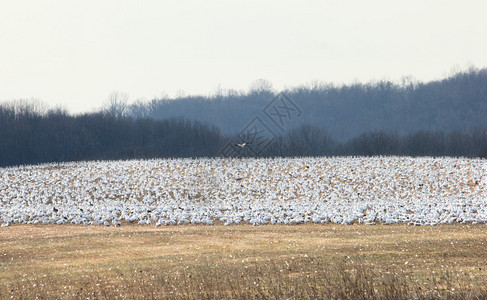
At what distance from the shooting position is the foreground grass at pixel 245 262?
1350cm

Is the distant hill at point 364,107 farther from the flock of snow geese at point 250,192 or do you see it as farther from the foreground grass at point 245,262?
the foreground grass at point 245,262

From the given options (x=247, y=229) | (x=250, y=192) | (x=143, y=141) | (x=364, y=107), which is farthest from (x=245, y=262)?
(x=364, y=107)

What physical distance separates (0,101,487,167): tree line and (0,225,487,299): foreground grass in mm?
44248

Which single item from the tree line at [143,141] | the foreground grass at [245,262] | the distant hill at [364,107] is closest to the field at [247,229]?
the foreground grass at [245,262]

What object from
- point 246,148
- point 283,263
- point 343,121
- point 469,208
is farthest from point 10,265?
point 343,121

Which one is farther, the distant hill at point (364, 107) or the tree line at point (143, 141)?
the distant hill at point (364, 107)

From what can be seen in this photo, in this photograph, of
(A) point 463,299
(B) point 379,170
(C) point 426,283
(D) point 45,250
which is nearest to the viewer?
(A) point 463,299

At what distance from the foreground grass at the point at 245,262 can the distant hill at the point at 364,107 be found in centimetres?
9246

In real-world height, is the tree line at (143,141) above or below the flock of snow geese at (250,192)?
above

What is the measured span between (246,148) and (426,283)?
4995cm

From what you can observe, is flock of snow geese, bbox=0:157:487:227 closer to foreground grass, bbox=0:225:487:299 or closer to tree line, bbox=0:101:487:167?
foreground grass, bbox=0:225:487:299

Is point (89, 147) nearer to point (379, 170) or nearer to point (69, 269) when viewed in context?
point (379, 170)

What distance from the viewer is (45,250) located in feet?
75.0

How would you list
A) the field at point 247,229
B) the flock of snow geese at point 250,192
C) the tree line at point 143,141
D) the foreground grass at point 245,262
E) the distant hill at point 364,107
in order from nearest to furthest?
the foreground grass at point 245,262 < the field at point 247,229 < the flock of snow geese at point 250,192 < the tree line at point 143,141 < the distant hill at point 364,107
